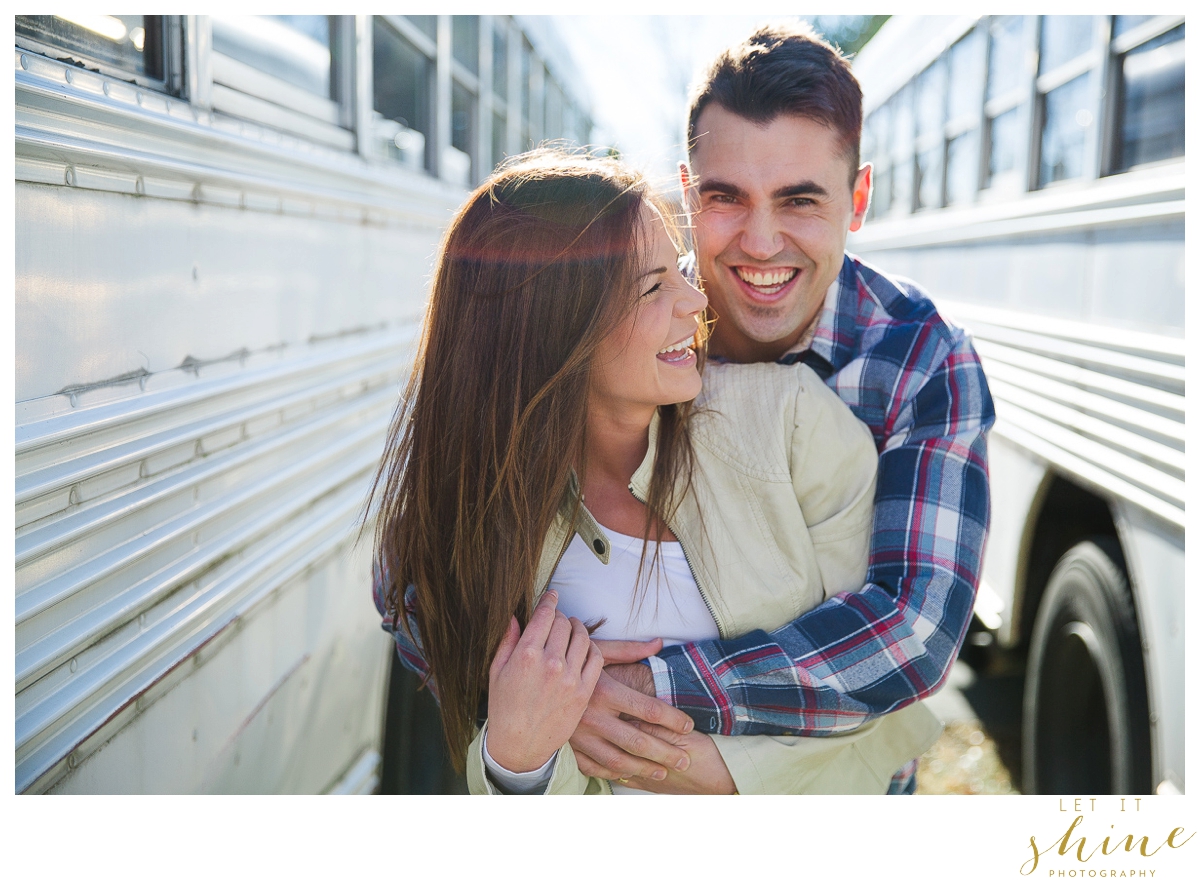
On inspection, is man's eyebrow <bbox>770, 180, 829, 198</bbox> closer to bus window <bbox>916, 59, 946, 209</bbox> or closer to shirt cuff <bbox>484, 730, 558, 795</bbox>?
shirt cuff <bbox>484, 730, 558, 795</bbox>

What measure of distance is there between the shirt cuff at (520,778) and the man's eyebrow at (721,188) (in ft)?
3.51

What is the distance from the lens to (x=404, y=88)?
114 inches

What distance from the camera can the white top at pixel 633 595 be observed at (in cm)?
150

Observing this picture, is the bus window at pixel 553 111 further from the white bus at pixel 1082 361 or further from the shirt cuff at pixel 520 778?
the shirt cuff at pixel 520 778

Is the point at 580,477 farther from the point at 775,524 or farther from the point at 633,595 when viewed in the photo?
the point at 775,524

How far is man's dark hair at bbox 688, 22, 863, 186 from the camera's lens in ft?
5.81

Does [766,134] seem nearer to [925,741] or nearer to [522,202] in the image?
[522,202]

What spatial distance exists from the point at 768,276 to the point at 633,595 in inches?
27.5

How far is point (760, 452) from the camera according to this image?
4.93 ft

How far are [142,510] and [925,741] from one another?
1343 mm

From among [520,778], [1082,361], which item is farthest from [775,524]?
[1082,361]

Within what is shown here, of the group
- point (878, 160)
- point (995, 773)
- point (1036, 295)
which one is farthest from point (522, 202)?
point (878, 160)

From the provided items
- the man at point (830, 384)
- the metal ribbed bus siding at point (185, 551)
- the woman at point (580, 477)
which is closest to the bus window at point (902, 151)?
the man at point (830, 384)

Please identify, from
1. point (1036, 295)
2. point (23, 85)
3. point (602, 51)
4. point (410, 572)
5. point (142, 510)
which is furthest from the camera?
point (602, 51)
